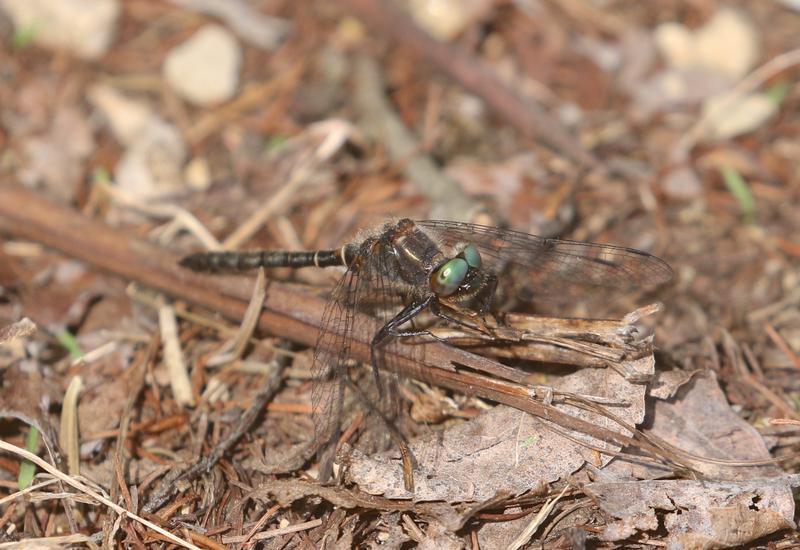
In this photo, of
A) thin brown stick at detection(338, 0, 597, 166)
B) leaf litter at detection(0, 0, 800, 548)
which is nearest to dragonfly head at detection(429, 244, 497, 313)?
leaf litter at detection(0, 0, 800, 548)

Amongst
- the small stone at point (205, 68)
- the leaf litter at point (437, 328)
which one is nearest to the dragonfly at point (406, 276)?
the leaf litter at point (437, 328)

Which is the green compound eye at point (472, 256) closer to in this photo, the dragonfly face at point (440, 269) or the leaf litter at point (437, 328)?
the dragonfly face at point (440, 269)

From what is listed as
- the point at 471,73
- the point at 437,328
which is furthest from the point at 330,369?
the point at 471,73

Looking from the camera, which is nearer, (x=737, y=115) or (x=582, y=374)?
(x=582, y=374)

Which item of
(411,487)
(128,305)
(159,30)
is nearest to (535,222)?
(411,487)

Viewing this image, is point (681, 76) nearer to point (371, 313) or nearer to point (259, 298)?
point (371, 313)

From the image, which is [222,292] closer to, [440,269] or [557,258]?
[440,269]
